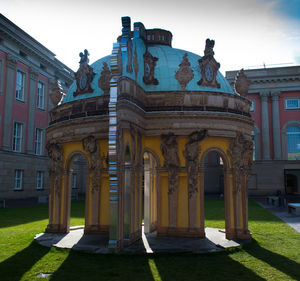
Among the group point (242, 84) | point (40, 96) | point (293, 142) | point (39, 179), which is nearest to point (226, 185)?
point (242, 84)

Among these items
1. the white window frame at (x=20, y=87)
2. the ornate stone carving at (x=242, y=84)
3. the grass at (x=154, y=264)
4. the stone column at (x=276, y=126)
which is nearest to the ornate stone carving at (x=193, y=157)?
the grass at (x=154, y=264)

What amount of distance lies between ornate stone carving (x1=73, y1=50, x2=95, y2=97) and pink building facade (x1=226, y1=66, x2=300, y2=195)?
42.2 metres

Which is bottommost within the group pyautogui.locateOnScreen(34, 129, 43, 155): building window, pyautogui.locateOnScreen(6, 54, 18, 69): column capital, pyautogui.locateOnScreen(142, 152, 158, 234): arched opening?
pyautogui.locateOnScreen(142, 152, 158, 234): arched opening

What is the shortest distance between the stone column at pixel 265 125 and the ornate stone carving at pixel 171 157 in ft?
138

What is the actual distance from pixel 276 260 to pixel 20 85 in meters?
42.5

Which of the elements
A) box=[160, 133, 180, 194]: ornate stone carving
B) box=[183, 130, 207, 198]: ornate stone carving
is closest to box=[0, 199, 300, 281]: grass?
box=[183, 130, 207, 198]: ornate stone carving

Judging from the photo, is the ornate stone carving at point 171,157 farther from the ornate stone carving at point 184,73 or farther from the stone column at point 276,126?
the stone column at point 276,126

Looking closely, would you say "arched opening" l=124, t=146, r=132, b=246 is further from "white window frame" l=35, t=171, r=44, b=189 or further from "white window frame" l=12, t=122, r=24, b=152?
"white window frame" l=35, t=171, r=44, b=189

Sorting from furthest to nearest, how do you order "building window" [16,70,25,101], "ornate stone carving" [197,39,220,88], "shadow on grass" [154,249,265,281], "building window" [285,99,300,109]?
"building window" [285,99,300,109] → "building window" [16,70,25,101] → "ornate stone carving" [197,39,220,88] → "shadow on grass" [154,249,265,281]

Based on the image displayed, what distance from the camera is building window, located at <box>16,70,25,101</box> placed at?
47009 millimetres

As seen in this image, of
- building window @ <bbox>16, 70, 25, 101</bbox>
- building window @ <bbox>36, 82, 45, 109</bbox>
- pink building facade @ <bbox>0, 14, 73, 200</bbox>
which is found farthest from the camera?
building window @ <bbox>36, 82, 45, 109</bbox>

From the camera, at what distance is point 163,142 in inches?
806

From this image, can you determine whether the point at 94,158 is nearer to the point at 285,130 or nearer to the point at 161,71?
the point at 161,71

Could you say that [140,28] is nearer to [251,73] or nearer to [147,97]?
[147,97]
